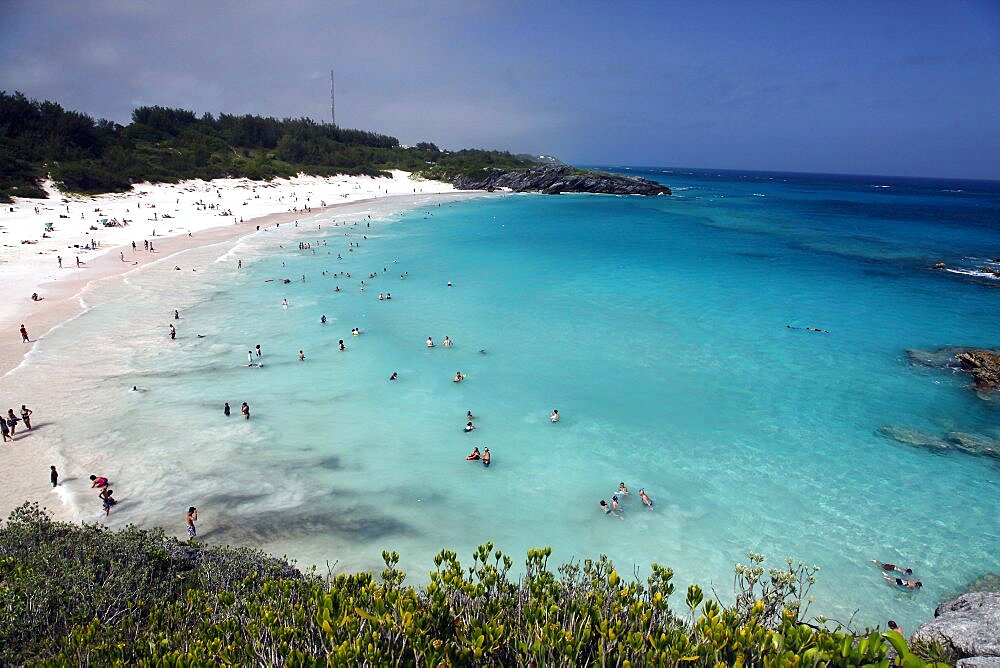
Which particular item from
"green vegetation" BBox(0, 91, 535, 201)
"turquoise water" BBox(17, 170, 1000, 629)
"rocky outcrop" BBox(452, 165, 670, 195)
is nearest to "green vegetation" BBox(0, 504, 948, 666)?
"turquoise water" BBox(17, 170, 1000, 629)

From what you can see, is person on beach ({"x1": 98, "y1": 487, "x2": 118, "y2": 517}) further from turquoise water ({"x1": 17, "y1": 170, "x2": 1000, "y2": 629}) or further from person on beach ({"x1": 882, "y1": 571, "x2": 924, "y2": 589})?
person on beach ({"x1": 882, "y1": 571, "x2": 924, "y2": 589})

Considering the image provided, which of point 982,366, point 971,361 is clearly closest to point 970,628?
point 982,366

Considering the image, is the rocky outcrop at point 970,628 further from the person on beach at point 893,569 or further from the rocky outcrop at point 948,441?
the rocky outcrop at point 948,441

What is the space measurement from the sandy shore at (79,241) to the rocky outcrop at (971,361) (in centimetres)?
3578

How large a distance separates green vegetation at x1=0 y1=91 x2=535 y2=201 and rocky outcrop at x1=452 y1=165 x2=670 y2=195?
25.4 feet

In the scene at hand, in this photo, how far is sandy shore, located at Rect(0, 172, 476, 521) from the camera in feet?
57.7

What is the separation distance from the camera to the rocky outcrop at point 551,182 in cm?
13188

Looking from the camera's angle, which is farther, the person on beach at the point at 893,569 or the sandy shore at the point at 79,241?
the sandy shore at the point at 79,241

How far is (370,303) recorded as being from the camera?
3822 cm

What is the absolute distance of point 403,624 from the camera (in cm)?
621

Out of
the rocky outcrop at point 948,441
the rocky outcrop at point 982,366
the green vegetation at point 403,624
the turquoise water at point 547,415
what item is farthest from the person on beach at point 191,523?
the rocky outcrop at point 982,366

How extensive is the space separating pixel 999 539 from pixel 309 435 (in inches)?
880

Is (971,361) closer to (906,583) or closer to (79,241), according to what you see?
(906,583)

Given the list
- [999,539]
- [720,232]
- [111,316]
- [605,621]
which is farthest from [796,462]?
[720,232]
